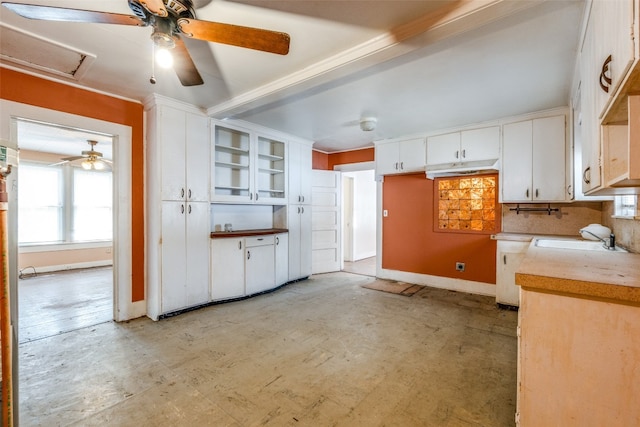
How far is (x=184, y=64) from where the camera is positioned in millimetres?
1838

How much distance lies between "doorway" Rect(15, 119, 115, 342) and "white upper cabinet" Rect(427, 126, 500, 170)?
5.04 metres

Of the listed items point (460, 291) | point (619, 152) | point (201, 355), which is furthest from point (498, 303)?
point (201, 355)

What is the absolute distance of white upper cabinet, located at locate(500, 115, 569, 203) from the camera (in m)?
3.39

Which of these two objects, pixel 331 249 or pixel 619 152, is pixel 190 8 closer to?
pixel 619 152

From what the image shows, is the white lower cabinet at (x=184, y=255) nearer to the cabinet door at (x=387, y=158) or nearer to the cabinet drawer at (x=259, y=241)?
the cabinet drawer at (x=259, y=241)

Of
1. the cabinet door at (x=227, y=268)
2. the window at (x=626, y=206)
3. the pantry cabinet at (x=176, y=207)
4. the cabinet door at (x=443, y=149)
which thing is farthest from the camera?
the cabinet door at (x=443, y=149)

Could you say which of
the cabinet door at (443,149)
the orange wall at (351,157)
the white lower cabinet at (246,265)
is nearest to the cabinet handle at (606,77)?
the cabinet door at (443,149)

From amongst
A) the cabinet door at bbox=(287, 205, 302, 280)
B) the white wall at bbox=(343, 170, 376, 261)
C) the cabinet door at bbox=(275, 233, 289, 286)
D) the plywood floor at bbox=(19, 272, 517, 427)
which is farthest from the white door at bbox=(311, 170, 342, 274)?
the plywood floor at bbox=(19, 272, 517, 427)

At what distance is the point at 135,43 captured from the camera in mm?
2133

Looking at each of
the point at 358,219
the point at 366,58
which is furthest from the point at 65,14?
the point at 358,219

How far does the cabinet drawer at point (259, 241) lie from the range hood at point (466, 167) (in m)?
2.60

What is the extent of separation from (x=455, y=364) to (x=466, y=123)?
3.20 m

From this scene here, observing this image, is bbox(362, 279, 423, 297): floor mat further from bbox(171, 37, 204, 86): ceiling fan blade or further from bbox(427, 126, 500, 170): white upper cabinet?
bbox(171, 37, 204, 86): ceiling fan blade

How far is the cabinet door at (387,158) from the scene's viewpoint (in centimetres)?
475
